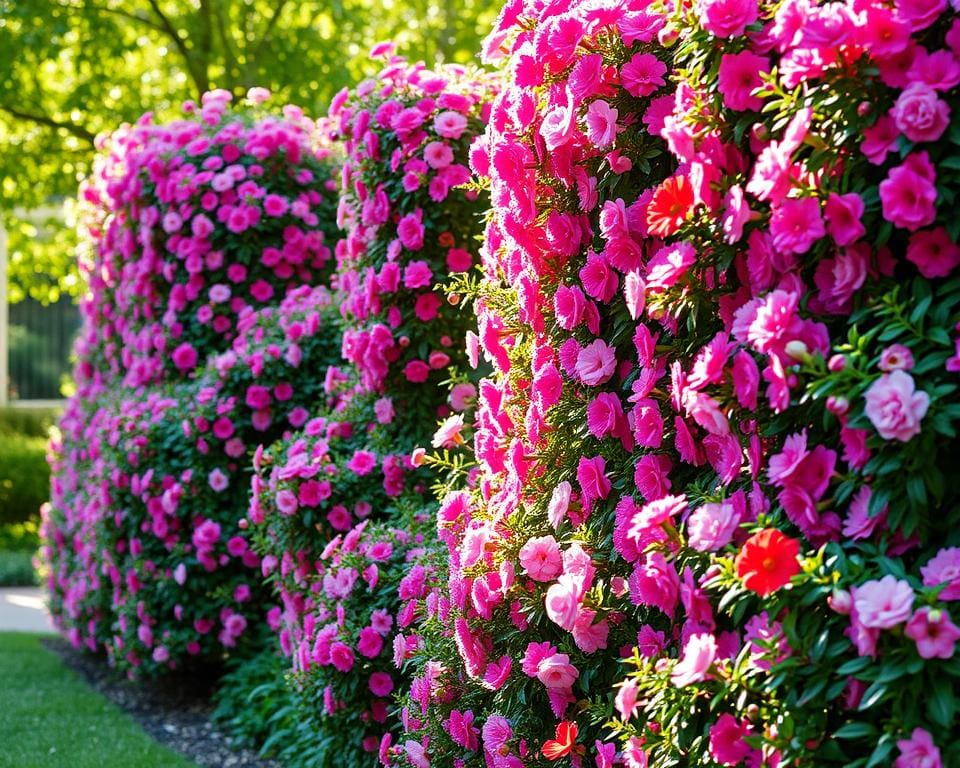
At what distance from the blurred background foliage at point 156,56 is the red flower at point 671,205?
291 inches

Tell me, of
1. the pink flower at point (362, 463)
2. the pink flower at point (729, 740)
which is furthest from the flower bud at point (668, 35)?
the pink flower at point (362, 463)

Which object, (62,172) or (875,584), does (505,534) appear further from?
(62,172)

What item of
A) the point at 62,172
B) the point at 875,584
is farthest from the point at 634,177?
the point at 62,172

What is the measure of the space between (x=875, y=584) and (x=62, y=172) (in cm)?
986

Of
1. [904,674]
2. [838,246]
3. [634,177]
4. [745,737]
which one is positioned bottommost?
[745,737]

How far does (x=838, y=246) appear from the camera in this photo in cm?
194

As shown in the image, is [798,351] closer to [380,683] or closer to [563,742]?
[563,742]

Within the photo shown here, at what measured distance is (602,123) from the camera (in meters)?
2.48

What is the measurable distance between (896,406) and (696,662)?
21.0 inches

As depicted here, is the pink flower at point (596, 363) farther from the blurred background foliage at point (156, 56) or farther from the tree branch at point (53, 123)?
the tree branch at point (53, 123)

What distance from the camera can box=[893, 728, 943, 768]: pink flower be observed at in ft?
5.66

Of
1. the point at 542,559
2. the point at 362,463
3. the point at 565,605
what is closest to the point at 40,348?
the point at 362,463

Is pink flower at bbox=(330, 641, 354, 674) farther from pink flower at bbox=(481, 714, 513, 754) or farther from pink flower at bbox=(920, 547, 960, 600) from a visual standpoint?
pink flower at bbox=(920, 547, 960, 600)

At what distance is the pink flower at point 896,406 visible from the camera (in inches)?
69.1
